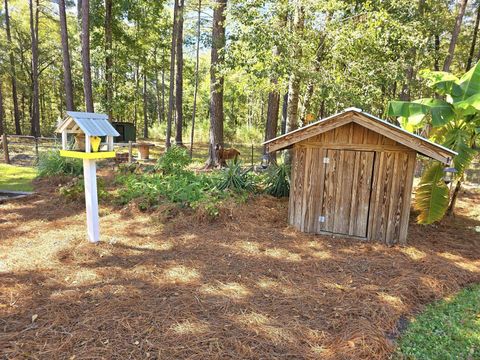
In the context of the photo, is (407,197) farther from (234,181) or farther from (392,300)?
(234,181)

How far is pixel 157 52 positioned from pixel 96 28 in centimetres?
880

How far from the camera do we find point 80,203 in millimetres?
7137

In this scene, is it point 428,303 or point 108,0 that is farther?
point 108,0

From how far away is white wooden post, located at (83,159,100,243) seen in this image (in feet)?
15.5

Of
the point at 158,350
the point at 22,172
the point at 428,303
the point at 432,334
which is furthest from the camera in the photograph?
the point at 22,172

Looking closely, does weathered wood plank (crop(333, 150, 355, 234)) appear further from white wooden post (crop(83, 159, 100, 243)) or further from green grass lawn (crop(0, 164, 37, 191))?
green grass lawn (crop(0, 164, 37, 191))

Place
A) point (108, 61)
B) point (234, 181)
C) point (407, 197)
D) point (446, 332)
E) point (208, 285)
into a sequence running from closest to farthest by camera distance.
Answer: point (446, 332) < point (208, 285) < point (407, 197) < point (234, 181) < point (108, 61)

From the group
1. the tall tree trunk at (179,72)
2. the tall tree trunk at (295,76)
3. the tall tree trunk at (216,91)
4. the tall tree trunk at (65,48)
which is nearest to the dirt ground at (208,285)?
the tall tree trunk at (295,76)

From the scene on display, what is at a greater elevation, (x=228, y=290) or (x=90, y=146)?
(x=90, y=146)

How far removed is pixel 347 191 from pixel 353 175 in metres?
0.31

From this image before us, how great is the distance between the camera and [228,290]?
383 centimetres

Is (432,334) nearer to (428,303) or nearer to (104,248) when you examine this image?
(428,303)

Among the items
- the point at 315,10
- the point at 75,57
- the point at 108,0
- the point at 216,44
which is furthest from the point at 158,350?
the point at 75,57

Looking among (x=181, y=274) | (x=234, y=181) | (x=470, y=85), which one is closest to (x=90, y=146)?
(x=181, y=274)
